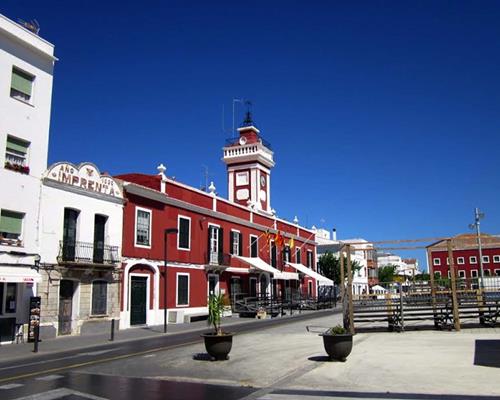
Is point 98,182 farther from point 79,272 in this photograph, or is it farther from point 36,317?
point 36,317

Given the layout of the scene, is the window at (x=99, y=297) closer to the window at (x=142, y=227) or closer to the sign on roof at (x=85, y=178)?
the window at (x=142, y=227)

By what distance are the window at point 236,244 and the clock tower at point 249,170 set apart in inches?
342

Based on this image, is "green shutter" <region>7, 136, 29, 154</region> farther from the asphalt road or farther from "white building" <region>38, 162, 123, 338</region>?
the asphalt road

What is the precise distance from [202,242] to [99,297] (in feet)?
34.7

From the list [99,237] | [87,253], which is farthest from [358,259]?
[87,253]

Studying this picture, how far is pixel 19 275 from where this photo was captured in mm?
20172

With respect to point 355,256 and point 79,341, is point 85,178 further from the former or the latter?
point 355,256

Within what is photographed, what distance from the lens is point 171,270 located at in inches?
1231

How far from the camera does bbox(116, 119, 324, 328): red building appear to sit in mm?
28422

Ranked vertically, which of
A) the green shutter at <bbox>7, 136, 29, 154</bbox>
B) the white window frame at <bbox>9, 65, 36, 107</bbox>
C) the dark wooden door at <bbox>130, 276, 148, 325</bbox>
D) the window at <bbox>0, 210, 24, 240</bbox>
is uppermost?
the white window frame at <bbox>9, 65, 36, 107</bbox>

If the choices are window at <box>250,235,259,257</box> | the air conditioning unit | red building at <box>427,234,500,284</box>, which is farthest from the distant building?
the air conditioning unit

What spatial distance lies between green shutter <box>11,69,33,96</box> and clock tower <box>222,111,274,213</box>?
27550mm

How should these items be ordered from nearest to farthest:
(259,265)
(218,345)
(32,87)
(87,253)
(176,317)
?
(218,345), (32,87), (87,253), (176,317), (259,265)

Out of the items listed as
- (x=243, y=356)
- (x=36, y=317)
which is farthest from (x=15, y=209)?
(x=243, y=356)
